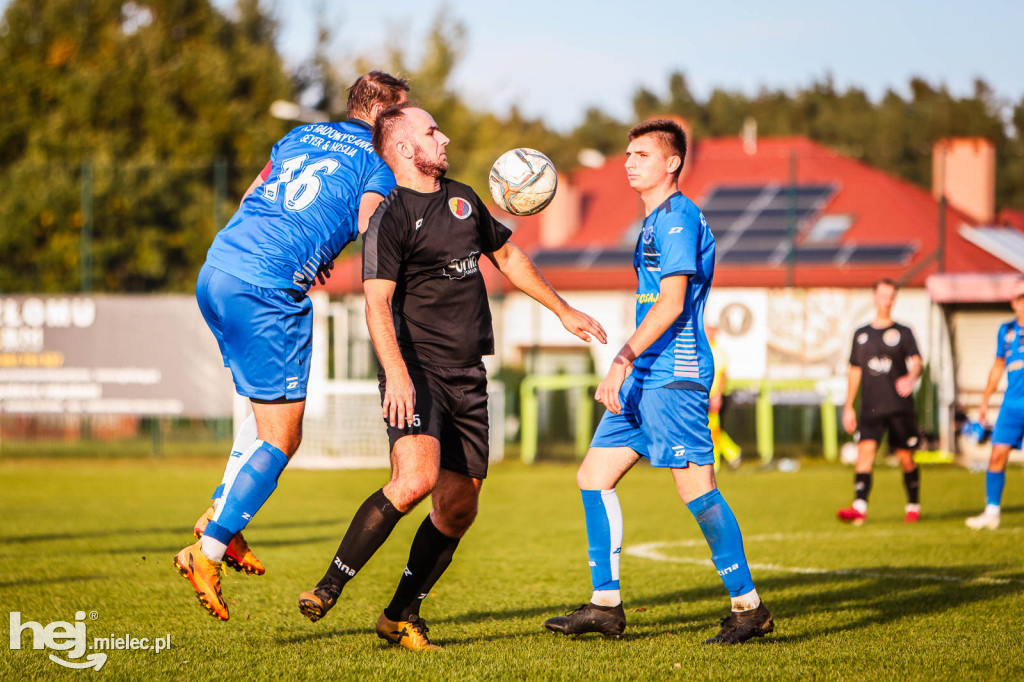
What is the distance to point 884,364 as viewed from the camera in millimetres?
11039

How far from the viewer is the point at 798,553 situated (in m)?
8.26

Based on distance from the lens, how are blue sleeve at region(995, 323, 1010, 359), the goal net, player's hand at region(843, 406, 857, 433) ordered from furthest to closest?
1. the goal net
2. player's hand at region(843, 406, 857, 433)
3. blue sleeve at region(995, 323, 1010, 359)

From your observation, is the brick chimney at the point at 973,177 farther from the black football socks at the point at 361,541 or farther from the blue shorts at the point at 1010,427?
the black football socks at the point at 361,541

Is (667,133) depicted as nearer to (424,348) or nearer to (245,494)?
(424,348)

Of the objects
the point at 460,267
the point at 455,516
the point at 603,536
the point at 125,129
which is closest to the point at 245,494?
the point at 455,516

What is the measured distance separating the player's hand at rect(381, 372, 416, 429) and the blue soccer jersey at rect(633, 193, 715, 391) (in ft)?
3.90

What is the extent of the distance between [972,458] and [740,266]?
5.79 meters

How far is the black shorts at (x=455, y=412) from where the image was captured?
4.82 meters

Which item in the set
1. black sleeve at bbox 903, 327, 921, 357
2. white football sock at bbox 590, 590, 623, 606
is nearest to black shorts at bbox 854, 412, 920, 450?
black sleeve at bbox 903, 327, 921, 357

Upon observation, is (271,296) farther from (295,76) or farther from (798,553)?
(295,76)

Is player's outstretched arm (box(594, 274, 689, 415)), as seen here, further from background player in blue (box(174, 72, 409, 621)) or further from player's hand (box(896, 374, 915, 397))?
player's hand (box(896, 374, 915, 397))

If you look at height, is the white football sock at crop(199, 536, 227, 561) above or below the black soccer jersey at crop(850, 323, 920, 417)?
below

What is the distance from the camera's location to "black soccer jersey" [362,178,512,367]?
4.86 meters

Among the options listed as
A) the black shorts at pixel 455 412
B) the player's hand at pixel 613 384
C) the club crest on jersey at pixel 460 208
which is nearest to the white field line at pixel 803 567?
the player's hand at pixel 613 384
